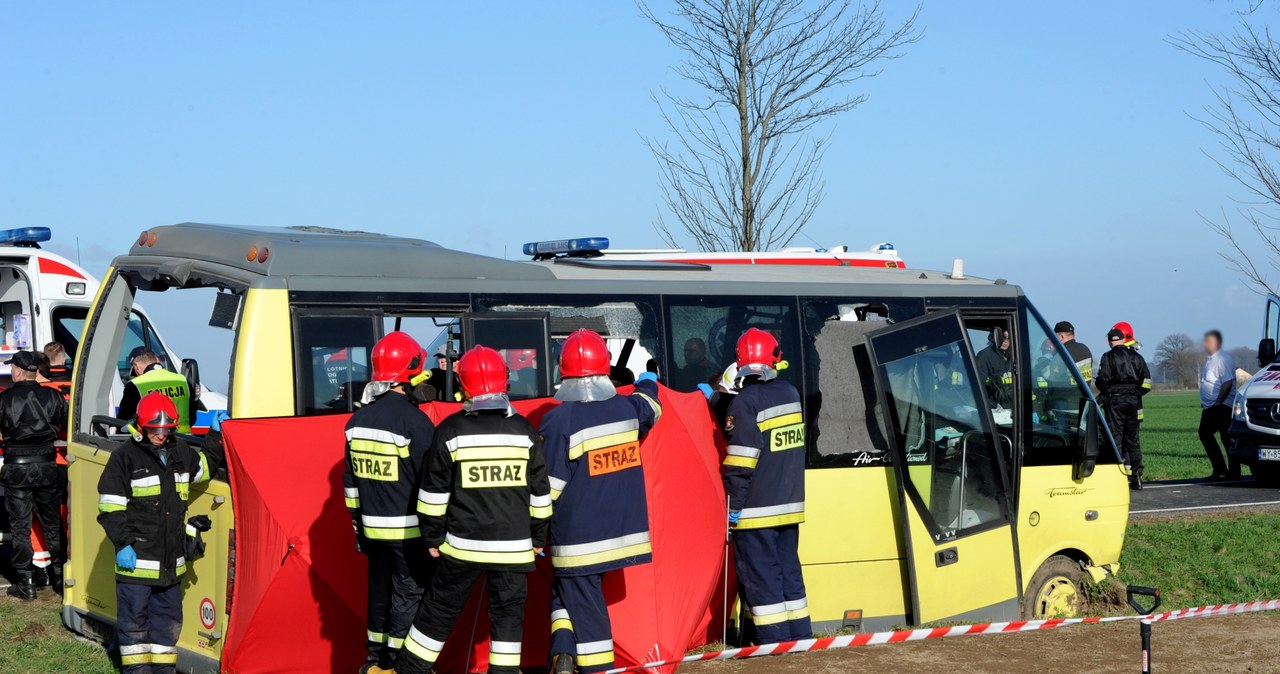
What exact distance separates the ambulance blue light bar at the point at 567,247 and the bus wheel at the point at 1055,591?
396 centimetres

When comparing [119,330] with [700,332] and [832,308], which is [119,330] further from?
[832,308]

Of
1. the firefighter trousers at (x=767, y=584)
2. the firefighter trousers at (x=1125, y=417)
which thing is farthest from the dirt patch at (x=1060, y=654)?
the firefighter trousers at (x=1125, y=417)

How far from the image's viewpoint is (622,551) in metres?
7.54

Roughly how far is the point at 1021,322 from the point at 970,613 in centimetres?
214

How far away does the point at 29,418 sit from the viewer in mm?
11148

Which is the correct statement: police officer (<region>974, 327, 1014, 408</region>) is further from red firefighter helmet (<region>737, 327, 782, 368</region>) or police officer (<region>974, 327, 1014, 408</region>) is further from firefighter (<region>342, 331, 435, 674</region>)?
firefighter (<region>342, 331, 435, 674</region>)

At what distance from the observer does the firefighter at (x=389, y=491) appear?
7.22 m

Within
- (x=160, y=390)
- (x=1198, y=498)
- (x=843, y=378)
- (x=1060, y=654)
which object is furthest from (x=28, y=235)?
(x=1198, y=498)

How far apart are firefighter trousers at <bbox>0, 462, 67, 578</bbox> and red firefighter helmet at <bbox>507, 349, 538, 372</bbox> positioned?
15.3 feet

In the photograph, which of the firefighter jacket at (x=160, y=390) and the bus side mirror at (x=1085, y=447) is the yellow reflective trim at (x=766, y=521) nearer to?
the bus side mirror at (x=1085, y=447)

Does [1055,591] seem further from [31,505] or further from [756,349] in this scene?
[31,505]

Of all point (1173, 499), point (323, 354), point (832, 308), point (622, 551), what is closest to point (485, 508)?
point (622, 551)

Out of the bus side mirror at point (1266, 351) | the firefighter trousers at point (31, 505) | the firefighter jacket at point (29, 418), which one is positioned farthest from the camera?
the bus side mirror at point (1266, 351)

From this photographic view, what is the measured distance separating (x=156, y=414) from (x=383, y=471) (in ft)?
5.16
